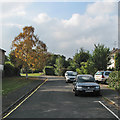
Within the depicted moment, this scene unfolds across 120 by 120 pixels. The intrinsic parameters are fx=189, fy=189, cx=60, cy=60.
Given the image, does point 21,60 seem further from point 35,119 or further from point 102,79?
point 35,119

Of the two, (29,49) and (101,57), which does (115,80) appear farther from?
(29,49)

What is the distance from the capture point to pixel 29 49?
32125 mm

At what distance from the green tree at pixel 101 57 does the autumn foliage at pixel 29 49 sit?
8.79 meters

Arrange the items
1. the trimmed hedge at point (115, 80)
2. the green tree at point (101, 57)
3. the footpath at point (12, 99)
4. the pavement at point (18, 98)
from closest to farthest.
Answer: the footpath at point (12, 99), the pavement at point (18, 98), the trimmed hedge at point (115, 80), the green tree at point (101, 57)

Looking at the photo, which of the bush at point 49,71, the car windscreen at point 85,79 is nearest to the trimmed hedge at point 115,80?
the car windscreen at point 85,79

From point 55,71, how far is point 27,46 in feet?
81.0

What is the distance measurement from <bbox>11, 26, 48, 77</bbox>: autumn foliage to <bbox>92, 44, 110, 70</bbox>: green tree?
8.79 meters

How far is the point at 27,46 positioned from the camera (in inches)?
1254

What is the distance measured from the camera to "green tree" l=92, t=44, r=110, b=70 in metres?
29.5

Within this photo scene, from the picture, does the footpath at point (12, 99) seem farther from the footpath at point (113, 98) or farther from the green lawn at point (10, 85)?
the footpath at point (113, 98)

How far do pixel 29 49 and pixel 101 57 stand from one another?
39.5ft

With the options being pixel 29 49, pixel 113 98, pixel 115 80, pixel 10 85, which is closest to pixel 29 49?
pixel 29 49

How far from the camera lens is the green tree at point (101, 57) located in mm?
29469

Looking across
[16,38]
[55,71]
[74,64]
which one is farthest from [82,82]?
[55,71]
